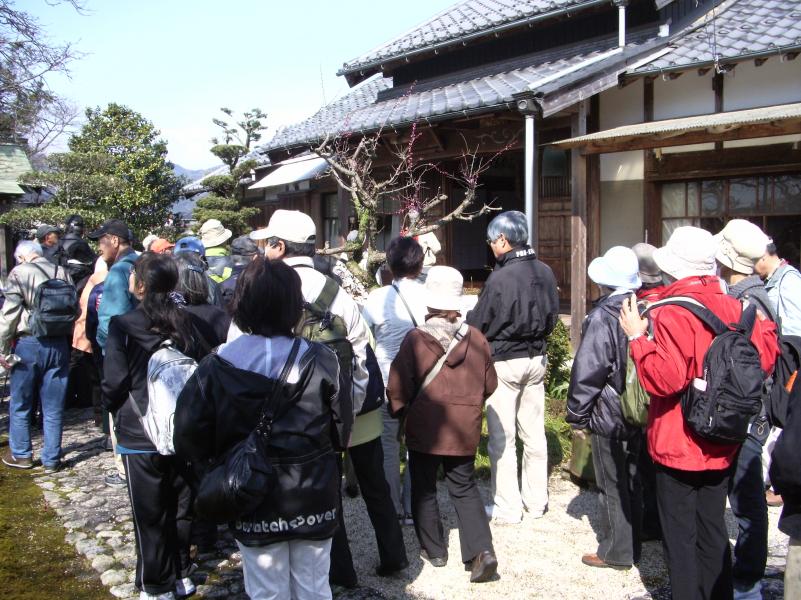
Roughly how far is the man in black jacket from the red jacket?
1.56 metres

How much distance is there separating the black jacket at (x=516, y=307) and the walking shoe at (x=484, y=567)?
4.35ft

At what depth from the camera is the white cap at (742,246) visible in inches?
156

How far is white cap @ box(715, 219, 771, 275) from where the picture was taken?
3.97 m

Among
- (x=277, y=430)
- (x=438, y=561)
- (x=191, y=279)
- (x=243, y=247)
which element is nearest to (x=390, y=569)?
(x=438, y=561)

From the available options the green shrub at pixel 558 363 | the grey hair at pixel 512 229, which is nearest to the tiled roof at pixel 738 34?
the green shrub at pixel 558 363

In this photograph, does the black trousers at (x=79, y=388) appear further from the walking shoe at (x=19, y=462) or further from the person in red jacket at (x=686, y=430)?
the person in red jacket at (x=686, y=430)

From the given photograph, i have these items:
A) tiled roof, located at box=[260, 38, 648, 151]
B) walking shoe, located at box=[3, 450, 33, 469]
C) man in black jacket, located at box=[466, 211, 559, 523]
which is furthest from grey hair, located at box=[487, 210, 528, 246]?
walking shoe, located at box=[3, 450, 33, 469]

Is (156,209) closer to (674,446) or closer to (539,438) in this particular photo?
(539,438)

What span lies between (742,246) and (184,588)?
3.73 m

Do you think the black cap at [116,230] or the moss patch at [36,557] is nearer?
the moss patch at [36,557]

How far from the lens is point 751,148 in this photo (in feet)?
25.2

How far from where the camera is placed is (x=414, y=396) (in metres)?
3.93

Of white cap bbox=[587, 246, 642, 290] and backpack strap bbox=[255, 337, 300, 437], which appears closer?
backpack strap bbox=[255, 337, 300, 437]

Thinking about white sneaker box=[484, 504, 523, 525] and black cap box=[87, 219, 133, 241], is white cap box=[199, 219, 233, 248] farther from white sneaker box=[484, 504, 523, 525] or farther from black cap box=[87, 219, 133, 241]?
white sneaker box=[484, 504, 523, 525]
